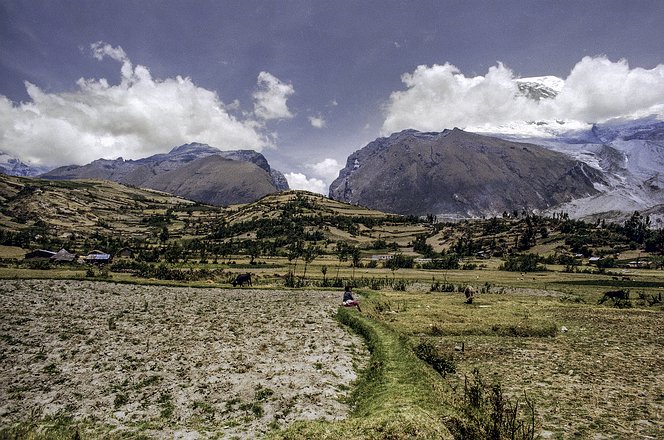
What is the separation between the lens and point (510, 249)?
172500 mm

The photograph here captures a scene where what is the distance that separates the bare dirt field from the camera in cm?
1412

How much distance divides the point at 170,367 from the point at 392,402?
11.7m

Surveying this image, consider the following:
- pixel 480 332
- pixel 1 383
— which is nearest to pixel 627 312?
pixel 480 332

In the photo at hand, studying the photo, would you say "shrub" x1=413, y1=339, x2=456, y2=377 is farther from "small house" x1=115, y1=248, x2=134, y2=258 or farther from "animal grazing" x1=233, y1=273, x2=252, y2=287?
"small house" x1=115, y1=248, x2=134, y2=258

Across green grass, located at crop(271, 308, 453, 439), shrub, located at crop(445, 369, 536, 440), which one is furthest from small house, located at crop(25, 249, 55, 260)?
shrub, located at crop(445, 369, 536, 440)

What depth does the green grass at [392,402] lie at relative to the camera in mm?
10539

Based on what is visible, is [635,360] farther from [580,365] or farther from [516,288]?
[516,288]

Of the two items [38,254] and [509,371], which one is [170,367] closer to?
[509,371]

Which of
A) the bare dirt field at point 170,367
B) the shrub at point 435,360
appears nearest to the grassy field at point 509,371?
the shrub at point 435,360

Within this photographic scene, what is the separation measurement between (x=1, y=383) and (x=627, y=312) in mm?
52401

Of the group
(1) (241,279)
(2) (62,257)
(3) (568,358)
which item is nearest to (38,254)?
(2) (62,257)

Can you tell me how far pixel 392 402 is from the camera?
13.7 meters

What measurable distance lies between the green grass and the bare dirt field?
1161 mm

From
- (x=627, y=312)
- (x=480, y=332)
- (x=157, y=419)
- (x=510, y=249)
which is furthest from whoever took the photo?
(x=510, y=249)
